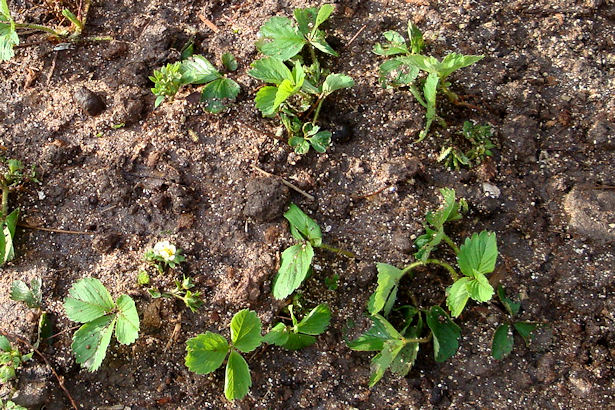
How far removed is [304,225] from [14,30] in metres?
1.33

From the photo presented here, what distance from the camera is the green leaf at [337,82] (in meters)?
2.08

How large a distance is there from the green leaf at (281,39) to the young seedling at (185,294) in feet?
2.90

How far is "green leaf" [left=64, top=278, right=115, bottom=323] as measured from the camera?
6.25 ft

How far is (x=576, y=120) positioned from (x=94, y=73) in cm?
187

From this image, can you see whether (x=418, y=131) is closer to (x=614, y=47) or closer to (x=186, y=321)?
(x=614, y=47)

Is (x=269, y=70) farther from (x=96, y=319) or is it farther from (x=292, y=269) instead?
(x=96, y=319)

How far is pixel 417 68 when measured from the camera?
7.02 ft

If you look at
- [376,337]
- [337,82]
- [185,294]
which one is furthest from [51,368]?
[337,82]

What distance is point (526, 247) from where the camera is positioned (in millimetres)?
2084

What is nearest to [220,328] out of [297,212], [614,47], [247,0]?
[297,212]

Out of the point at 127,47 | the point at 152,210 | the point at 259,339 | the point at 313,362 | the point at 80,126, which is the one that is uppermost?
the point at 127,47

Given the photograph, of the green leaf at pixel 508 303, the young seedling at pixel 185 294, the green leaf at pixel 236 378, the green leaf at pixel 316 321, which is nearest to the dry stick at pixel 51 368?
the young seedling at pixel 185 294

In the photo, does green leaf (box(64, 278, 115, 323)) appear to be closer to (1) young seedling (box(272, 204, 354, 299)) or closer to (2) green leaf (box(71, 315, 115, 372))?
(2) green leaf (box(71, 315, 115, 372))

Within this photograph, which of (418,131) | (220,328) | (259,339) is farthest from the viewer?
(418,131)
